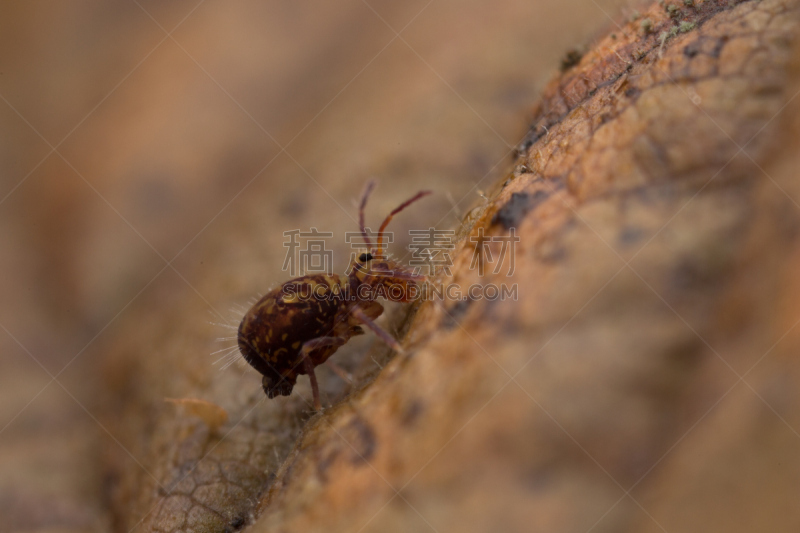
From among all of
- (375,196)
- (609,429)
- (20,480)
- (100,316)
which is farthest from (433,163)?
(20,480)

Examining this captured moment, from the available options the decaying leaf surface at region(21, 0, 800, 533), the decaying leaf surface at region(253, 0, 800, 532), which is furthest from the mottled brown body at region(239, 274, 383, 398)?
the decaying leaf surface at region(253, 0, 800, 532)

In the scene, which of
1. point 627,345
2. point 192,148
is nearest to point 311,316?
point 192,148

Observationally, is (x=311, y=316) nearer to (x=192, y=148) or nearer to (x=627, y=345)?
(x=192, y=148)

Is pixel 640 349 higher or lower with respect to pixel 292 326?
lower

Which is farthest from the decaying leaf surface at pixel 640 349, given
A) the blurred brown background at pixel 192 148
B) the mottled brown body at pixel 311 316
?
the blurred brown background at pixel 192 148

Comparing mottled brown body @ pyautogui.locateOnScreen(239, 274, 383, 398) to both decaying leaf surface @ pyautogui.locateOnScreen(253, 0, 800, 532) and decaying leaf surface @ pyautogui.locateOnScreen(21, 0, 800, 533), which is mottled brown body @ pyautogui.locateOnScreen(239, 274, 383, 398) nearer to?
decaying leaf surface @ pyautogui.locateOnScreen(21, 0, 800, 533)

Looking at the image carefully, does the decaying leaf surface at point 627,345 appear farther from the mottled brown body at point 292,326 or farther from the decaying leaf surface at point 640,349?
the mottled brown body at point 292,326
